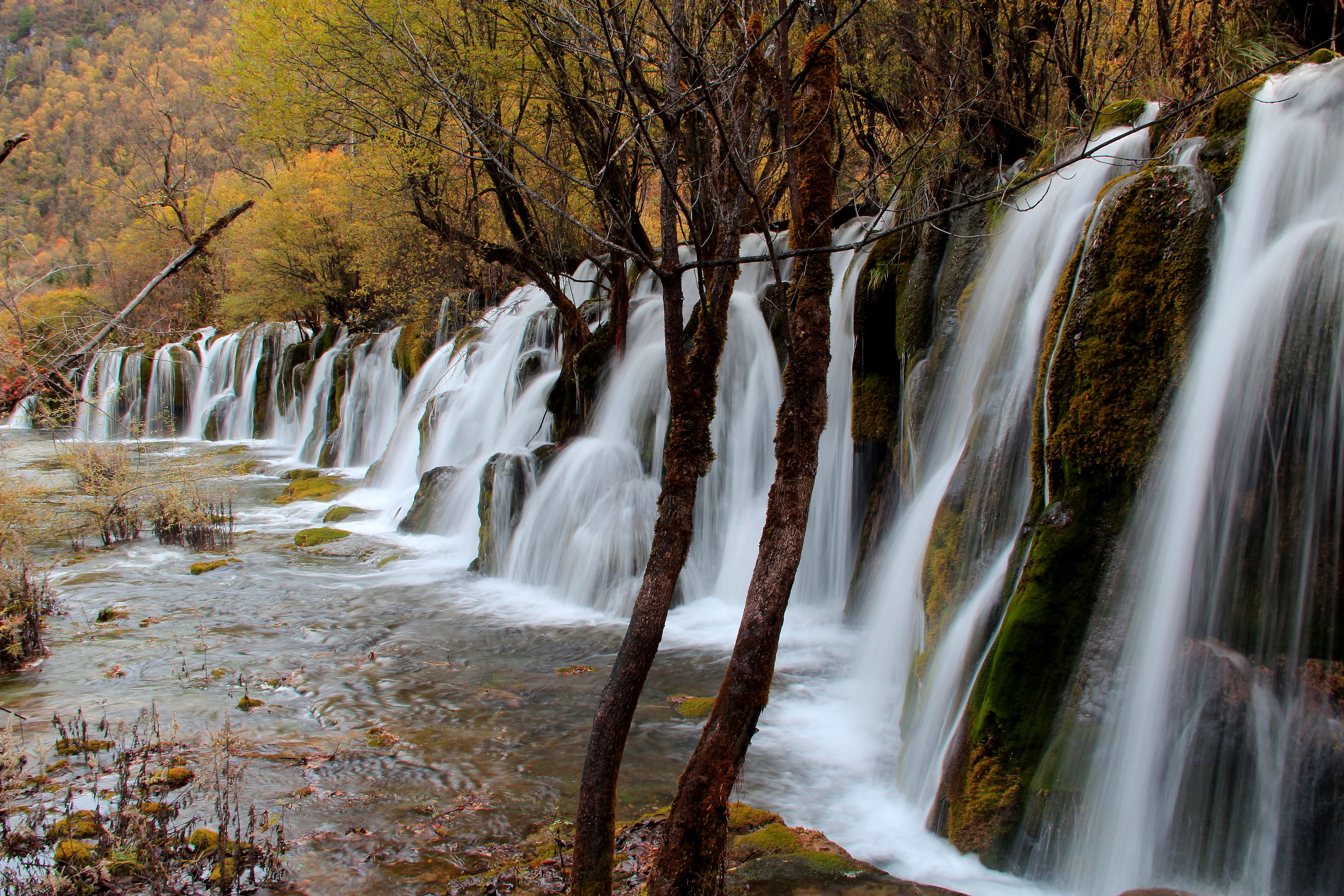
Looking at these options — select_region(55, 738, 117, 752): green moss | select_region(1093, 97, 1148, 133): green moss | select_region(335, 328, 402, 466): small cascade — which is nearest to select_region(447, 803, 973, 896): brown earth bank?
select_region(55, 738, 117, 752): green moss

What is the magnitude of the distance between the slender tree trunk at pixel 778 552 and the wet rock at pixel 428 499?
1078 cm

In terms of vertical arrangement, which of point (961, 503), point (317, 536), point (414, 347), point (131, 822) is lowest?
point (131, 822)

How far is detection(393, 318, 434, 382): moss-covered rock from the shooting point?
2244 cm

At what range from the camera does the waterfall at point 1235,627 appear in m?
3.69

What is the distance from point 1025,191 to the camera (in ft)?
24.5

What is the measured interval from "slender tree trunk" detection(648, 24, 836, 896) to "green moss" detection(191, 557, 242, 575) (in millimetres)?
9922

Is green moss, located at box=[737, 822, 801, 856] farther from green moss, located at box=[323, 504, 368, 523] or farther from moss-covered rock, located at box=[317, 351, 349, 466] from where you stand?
moss-covered rock, located at box=[317, 351, 349, 466]

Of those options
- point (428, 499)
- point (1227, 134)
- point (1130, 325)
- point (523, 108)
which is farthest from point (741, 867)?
point (428, 499)

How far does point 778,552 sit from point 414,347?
20.6 meters

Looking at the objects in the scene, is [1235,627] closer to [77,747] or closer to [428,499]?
[77,747]

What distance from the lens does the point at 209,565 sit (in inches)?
455

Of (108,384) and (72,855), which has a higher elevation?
(108,384)

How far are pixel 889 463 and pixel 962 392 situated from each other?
1863 mm

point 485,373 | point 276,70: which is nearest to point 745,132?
point 276,70
